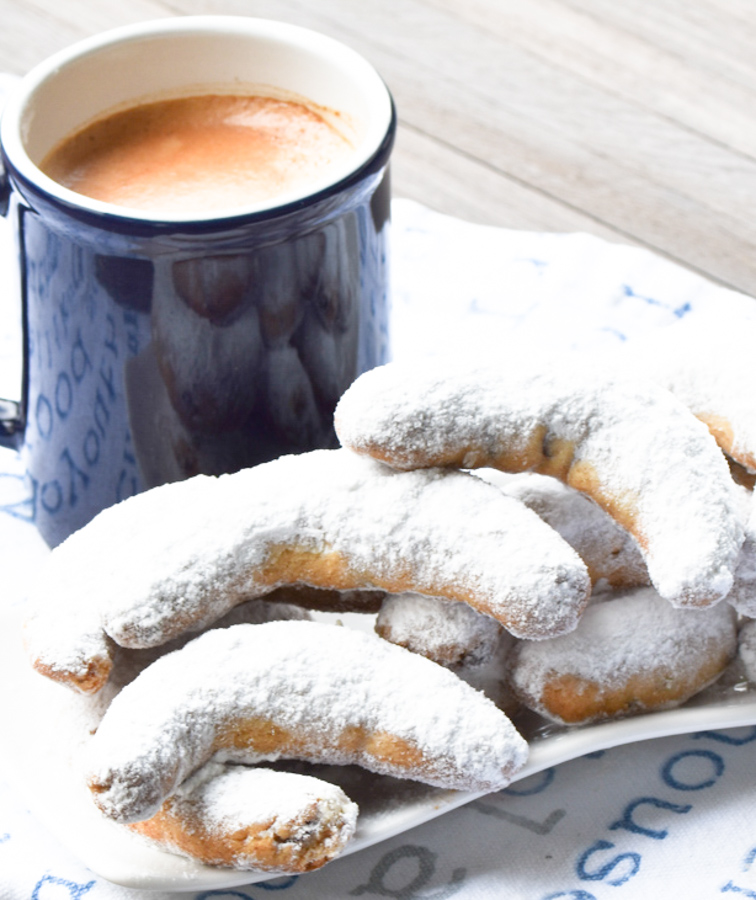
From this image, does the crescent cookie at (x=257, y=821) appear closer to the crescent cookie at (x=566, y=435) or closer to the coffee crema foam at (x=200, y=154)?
the crescent cookie at (x=566, y=435)

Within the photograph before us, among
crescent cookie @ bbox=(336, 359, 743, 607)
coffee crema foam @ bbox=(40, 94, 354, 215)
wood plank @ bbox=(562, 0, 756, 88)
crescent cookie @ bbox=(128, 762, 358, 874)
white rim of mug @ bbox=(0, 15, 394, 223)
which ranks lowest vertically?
crescent cookie @ bbox=(128, 762, 358, 874)

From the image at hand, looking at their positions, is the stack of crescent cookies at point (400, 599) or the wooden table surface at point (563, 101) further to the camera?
the wooden table surface at point (563, 101)

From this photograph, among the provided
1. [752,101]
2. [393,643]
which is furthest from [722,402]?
[752,101]

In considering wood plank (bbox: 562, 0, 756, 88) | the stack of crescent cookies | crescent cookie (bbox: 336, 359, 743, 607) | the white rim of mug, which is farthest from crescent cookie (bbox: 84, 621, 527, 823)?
wood plank (bbox: 562, 0, 756, 88)

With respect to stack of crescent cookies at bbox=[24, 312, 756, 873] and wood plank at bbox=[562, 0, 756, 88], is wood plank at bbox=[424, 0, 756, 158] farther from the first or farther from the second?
stack of crescent cookies at bbox=[24, 312, 756, 873]

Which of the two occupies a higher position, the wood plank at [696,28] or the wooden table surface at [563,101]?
the wood plank at [696,28]

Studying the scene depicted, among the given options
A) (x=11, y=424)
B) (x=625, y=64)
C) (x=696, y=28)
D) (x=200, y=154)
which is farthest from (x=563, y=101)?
(x=11, y=424)

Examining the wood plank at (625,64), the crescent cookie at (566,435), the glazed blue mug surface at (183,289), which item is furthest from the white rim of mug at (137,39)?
the wood plank at (625,64)

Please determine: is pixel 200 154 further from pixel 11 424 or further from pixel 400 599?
pixel 400 599
